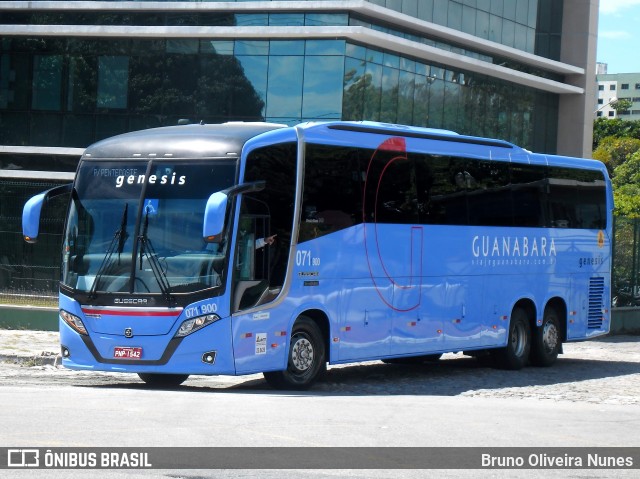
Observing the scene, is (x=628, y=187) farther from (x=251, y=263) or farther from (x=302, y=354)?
(x=251, y=263)

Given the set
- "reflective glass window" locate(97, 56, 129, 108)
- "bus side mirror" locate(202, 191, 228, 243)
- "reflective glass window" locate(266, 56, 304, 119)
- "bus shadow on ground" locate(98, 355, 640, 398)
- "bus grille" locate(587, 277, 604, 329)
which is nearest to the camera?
"bus side mirror" locate(202, 191, 228, 243)

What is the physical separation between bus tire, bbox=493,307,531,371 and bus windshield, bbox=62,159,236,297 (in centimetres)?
781

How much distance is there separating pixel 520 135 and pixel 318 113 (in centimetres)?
1427

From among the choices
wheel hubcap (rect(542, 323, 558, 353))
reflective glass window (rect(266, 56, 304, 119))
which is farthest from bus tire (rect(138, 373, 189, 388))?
reflective glass window (rect(266, 56, 304, 119))

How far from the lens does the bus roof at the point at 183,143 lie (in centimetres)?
1472

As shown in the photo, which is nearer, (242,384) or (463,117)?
(242,384)

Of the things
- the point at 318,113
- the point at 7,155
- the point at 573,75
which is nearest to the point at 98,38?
the point at 7,155

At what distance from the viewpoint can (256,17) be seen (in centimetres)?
3859

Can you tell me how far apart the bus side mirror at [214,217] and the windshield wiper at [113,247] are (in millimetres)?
1466

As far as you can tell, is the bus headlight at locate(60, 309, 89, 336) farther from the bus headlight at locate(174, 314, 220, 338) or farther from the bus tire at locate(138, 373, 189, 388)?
the bus tire at locate(138, 373, 189, 388)

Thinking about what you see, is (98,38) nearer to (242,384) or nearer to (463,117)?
(463,117)

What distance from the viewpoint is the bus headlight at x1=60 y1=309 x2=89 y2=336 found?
14734 millimetres

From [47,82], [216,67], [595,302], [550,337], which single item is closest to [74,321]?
[550,337]

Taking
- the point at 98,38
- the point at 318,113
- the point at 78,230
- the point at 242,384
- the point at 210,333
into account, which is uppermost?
the point at 98,38
